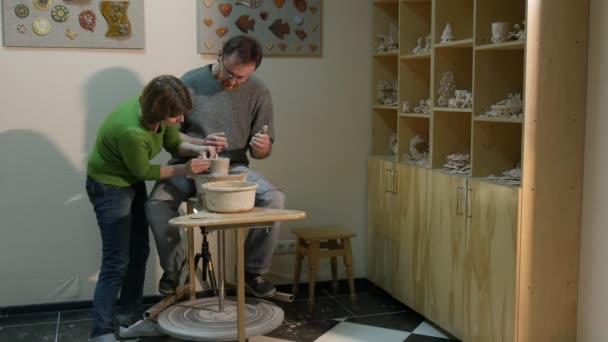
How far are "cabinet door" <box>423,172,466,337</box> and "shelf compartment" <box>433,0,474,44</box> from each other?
72cm

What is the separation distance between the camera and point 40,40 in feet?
11.6

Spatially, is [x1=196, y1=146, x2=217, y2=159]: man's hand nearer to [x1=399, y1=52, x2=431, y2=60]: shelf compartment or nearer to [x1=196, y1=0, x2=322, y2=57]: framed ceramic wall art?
[x1=196, y1=0, x2=322, y2=57]: framed ceramic wall art

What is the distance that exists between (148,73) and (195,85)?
453 mm

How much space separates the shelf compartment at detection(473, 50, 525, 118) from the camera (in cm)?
304

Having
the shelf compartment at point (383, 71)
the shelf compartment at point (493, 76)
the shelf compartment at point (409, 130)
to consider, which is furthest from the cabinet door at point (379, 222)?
the shelf compartment at point (493, 76)

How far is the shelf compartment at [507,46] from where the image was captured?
2.76 m

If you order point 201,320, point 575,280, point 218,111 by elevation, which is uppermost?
point 218,111

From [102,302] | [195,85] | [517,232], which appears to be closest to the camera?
[517,232]

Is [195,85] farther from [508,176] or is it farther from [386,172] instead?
[508,176]

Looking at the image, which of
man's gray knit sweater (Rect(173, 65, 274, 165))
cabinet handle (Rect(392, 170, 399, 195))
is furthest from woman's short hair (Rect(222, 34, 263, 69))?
cabinet handle (Rect(392, 170, 399, 195))

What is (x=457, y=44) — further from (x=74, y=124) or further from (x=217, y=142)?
(x=74, y=124)

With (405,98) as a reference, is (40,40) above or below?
above

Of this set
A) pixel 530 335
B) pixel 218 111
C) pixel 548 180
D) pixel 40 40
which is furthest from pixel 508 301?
pixel 40 40

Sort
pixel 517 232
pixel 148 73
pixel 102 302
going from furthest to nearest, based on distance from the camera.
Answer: pixel 148 73
pixel 102 302
pixel 517 232
